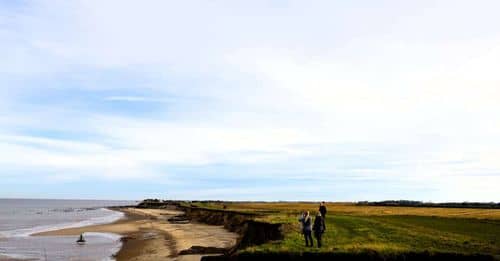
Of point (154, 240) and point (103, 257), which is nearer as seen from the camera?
point (103, 257)

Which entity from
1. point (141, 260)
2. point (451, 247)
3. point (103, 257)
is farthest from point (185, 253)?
Answer: point (451, 247)

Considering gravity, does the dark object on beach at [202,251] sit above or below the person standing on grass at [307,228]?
below

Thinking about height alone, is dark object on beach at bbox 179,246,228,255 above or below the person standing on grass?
below

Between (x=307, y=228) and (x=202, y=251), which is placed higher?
(x=307, y=228)

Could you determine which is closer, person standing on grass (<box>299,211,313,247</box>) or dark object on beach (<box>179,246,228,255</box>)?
person standing on grass (<box>299,211,313,247</box>)

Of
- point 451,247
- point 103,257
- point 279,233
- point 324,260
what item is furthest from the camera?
point 103,257

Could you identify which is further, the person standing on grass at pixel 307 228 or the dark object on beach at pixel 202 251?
the dark object on beach at pixel 202 251

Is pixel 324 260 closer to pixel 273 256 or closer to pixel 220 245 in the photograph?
pixel 273 256

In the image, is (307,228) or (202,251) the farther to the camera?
(202,251)

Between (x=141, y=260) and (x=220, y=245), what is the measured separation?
9068mm

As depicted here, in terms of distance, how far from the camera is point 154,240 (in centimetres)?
4994

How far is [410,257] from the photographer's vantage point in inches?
930

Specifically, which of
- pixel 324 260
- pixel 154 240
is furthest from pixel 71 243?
pixel 324 260

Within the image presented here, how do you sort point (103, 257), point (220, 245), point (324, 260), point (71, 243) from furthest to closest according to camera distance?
point (71, 243) < point (220, 245) < point (103, 257) < point (324, 260)
